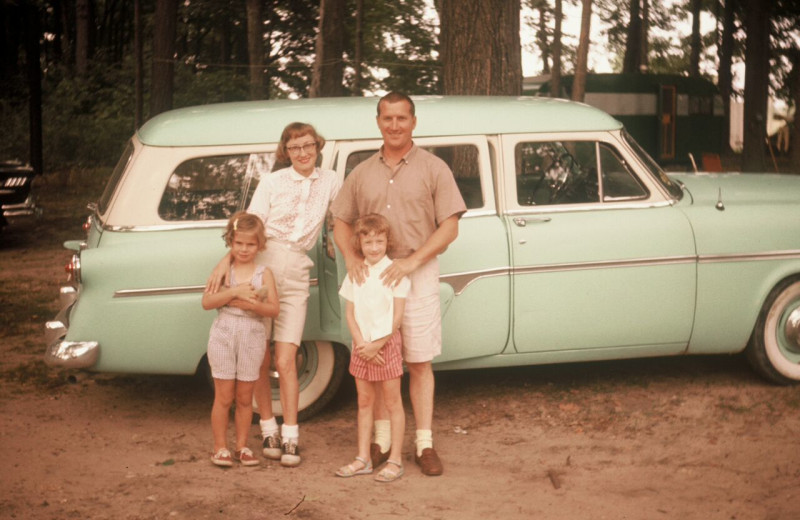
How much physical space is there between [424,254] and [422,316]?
1.10ft

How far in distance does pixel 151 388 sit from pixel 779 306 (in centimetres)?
396

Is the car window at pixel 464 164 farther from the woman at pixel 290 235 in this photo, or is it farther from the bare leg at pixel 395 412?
the bare leg at pixel 395 412

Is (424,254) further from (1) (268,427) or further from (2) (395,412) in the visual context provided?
(1) (268,427)

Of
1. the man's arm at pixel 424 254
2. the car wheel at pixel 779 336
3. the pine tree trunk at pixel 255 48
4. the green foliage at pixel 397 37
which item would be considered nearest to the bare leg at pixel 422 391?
the man's arm at pixel 424 254

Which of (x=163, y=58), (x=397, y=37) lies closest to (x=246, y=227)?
(x=163, y=58)

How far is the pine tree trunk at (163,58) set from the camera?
1736 cm

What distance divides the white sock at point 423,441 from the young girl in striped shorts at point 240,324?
822mm

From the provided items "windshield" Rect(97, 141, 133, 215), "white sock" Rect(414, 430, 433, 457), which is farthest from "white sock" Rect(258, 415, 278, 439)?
"windshield" Rect(97, 141, 133, 215)

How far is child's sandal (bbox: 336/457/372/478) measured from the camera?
17.7 ft

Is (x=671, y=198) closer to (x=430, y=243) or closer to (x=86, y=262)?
(x=430, y=243)

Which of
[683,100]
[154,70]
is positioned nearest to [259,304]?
[154,70]

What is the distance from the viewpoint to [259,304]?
17.8 ft

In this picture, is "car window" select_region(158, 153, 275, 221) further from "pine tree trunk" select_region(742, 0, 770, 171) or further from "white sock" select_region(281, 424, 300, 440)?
"pine tree trunk" select_region(742, 0, 770, 171)

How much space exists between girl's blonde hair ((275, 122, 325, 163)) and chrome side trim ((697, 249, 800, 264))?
2.35m
